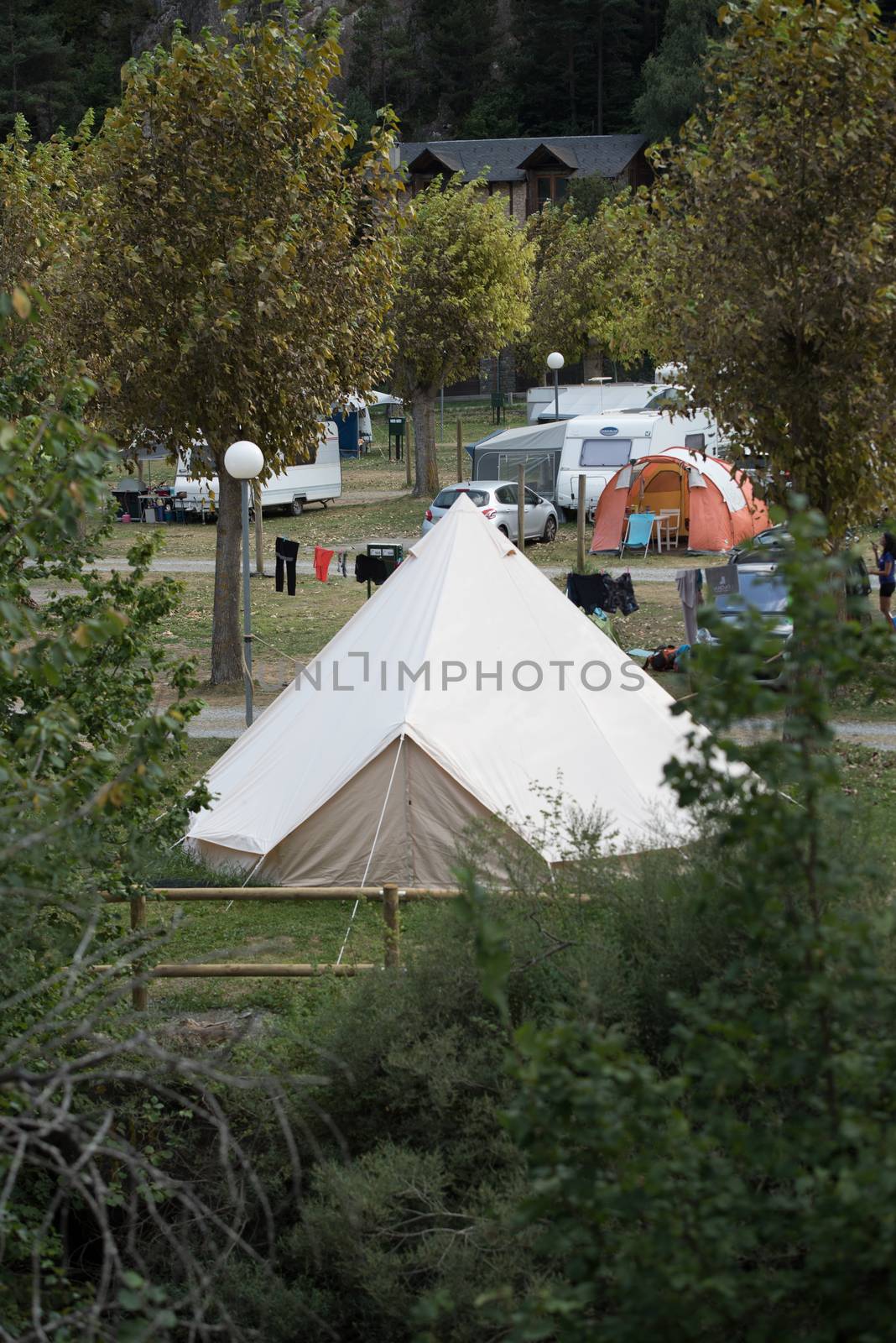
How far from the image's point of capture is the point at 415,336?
95.7 feet

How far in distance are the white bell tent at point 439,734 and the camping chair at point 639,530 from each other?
1327 centimetres

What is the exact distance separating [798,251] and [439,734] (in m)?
5.60

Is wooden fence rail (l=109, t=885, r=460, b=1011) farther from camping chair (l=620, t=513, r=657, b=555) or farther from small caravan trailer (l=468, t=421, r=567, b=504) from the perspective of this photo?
small caravan trailer (l=468, t=421, r=567, b=504)

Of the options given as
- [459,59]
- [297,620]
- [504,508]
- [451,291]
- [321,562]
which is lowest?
[297,620]

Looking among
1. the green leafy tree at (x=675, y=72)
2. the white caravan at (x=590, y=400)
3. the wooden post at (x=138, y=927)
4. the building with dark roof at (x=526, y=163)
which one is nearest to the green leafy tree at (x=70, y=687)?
the wooden post at (x=138, y=927)

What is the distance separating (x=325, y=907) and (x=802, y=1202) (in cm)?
641

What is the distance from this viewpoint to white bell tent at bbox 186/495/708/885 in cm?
900

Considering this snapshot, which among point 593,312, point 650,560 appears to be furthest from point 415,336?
point 593,312

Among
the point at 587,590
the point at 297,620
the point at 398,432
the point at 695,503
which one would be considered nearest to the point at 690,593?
the point at 587,590

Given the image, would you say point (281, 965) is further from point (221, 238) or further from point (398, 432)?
point (398, 432)

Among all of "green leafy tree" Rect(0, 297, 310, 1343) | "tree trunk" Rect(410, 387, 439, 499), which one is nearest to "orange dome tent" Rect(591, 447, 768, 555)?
"tree trunk" Rect(410, 387, 439, 499)

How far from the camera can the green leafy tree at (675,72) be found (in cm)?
5772

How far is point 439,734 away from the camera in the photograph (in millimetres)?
9102

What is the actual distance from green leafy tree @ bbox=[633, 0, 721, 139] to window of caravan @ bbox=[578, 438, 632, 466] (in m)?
34.0
